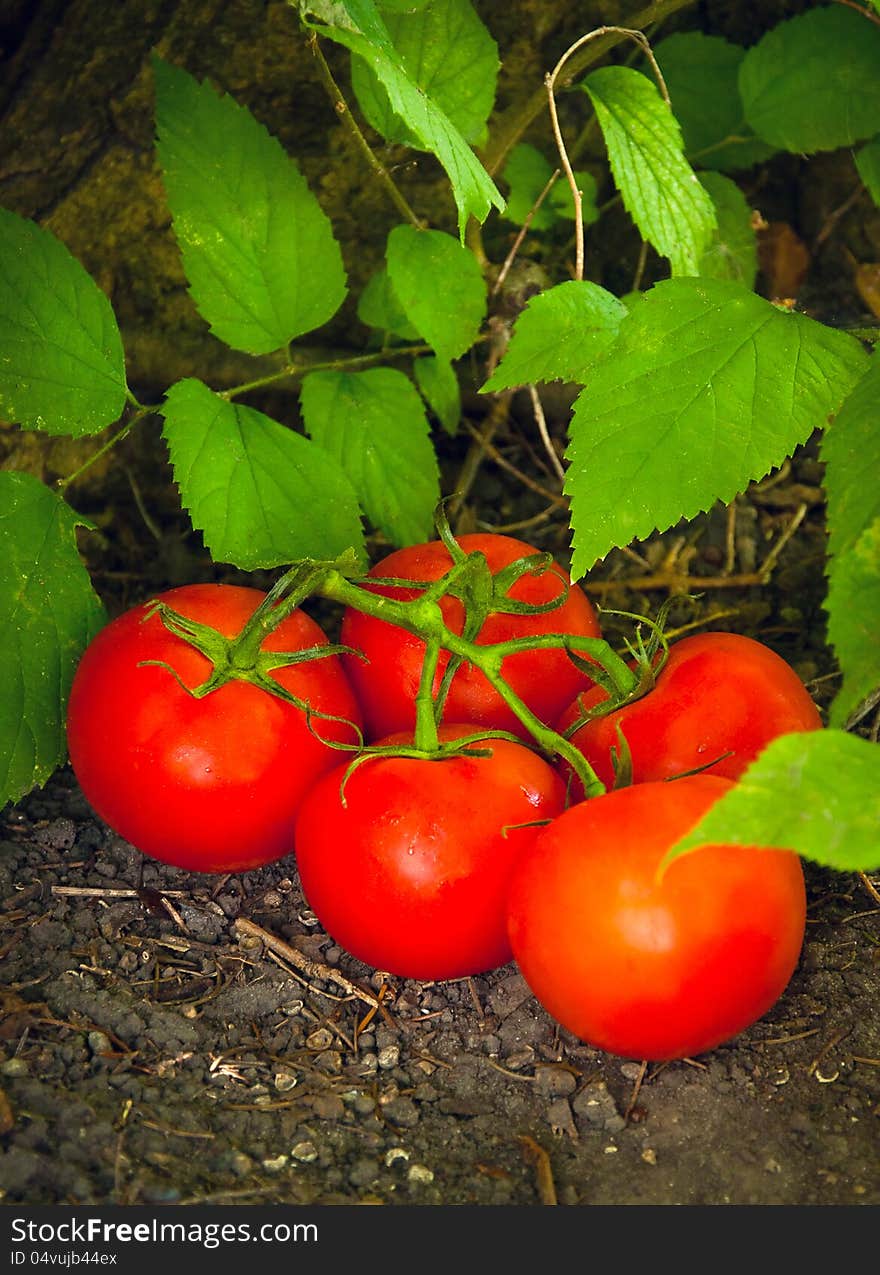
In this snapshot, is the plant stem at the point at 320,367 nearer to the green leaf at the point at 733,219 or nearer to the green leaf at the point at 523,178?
the green leaf at the point at 523,178

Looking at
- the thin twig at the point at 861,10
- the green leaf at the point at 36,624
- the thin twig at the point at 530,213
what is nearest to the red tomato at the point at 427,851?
the green leaf at the point at 36,624

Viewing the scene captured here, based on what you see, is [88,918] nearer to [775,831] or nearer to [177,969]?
[177,969]

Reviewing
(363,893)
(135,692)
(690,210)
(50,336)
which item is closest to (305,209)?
(50,336)

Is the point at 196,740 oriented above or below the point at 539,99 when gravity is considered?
below

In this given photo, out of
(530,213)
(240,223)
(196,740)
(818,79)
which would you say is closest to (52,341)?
(240,223)

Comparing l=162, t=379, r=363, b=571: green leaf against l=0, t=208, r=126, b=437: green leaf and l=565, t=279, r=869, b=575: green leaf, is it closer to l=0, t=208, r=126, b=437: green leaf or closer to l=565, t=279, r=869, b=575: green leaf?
l=0, t=208, r=126, b=437: green leaf

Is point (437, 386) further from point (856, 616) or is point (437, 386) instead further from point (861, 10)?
point (856, 616)
